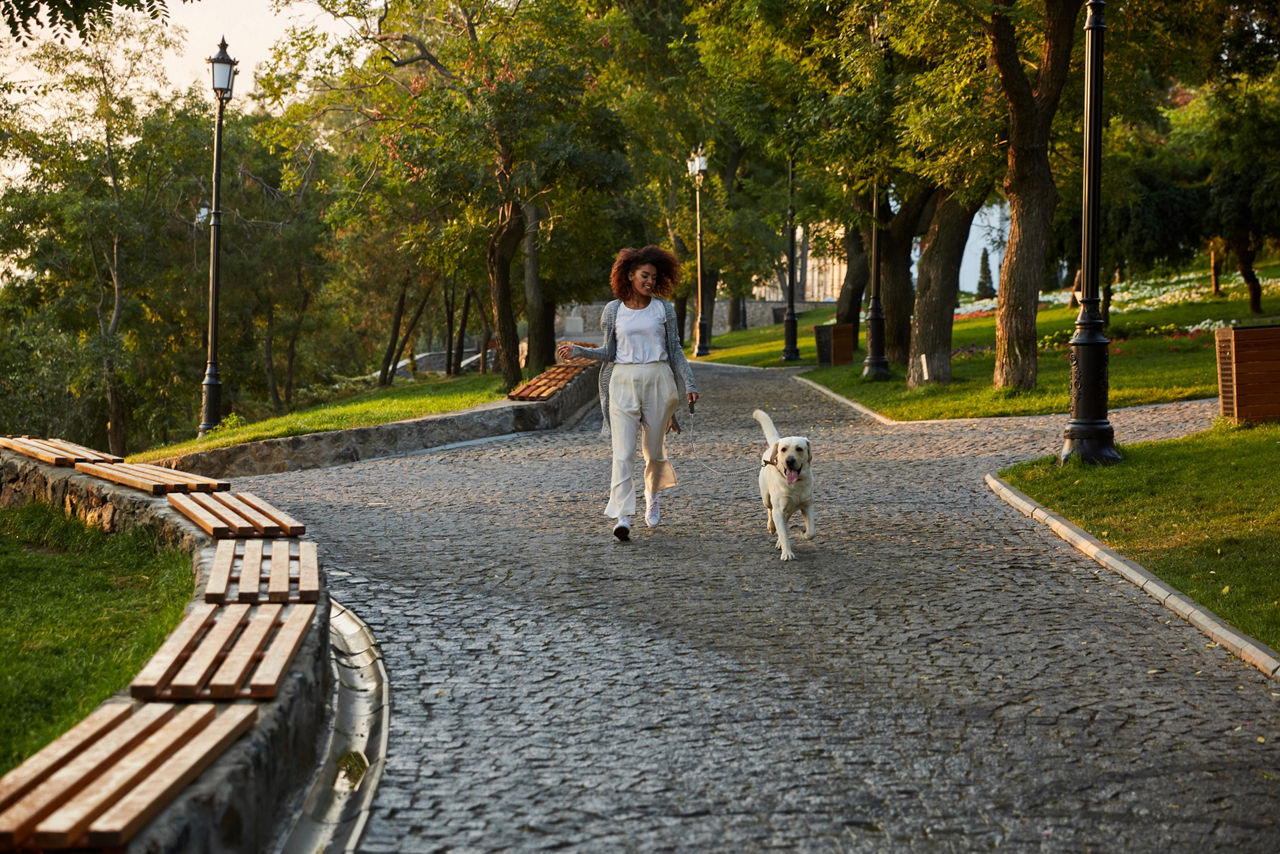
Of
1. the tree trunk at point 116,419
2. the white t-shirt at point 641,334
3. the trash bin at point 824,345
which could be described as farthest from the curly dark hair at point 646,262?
the tree trunk at point 116,419

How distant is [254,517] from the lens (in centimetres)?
747

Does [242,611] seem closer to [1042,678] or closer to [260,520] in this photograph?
[260,520]

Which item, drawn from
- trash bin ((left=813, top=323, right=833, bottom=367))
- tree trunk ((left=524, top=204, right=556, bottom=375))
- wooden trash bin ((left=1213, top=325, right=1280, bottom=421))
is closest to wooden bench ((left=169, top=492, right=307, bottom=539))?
wooden trash bin ((left=1213, top=325, right=1280, bottom=421))

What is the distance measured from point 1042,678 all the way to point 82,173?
1423 inches

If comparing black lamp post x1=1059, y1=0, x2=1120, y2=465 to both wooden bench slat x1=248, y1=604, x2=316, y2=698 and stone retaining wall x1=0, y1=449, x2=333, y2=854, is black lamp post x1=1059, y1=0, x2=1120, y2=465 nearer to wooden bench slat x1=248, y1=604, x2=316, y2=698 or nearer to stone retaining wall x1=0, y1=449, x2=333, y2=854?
stone retaining wall x1=0, y1=449, x2=333, y2=854

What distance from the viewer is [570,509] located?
10664 mm

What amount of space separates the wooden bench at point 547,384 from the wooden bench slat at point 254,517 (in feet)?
30.3

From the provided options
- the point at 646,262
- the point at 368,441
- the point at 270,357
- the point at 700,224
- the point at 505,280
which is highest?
the point at 700,224

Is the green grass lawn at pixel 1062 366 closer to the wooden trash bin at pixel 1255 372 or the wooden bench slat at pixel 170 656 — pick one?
the wooden trash bin at pixel 1255 372

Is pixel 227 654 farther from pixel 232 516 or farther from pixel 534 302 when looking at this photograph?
pixel 534 302

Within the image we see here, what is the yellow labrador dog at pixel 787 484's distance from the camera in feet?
27.2

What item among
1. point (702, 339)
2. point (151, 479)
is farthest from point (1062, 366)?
point (702, 339)

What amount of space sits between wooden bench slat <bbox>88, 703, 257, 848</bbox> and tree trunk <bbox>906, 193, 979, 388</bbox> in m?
18.1

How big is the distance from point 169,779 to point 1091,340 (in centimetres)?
998
